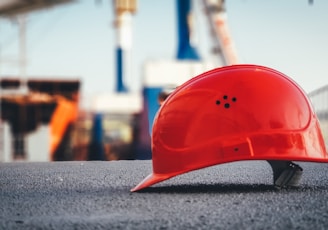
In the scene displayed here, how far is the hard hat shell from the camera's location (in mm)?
1911

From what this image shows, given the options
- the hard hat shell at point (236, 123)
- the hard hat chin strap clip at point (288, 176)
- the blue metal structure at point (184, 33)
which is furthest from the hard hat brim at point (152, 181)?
the blue metal structure at point (184, 33)

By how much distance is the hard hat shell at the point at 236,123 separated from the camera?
6.27ft

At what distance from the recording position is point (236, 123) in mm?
1933

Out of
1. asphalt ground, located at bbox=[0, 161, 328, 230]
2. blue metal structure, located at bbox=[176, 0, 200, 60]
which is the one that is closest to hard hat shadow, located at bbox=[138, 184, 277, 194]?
asphalt ground, located at bbox=[0, 161, 328, 230]

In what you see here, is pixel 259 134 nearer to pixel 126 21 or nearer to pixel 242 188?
pixel 242 188

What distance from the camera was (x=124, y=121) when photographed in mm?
9625

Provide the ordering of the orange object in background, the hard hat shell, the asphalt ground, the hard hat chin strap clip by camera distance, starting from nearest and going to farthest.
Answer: the asphalt ground → the hard hat shell → the hard hat chin strap clip → the orange object in background

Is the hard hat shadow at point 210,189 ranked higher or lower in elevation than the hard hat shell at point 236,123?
lower

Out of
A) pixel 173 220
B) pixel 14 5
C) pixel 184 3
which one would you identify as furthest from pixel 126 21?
pixel 173 220

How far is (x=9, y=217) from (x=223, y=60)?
30.0 ft

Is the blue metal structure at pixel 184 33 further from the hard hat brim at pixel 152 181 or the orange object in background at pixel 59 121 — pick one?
the hard hat brim at pixel 152 181

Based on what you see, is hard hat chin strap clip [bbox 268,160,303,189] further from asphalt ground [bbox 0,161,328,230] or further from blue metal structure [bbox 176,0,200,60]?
blue metal structure [bbox 176,0,200,60]

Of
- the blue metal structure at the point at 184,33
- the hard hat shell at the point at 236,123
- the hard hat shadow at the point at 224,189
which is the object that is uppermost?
the blue metal structure at the point at 184,33

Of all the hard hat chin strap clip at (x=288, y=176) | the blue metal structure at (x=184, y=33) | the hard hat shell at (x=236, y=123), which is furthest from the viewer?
the blue metal structure at (x=184, y=33)
